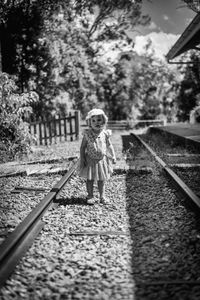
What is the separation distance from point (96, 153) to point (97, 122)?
0.40 metres

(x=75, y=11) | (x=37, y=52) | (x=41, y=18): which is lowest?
(x=37, y=52)

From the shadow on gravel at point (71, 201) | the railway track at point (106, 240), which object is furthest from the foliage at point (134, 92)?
the railway track at point (106, 240)

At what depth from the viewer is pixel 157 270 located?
2527mm

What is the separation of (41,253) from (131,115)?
A: 3072cm

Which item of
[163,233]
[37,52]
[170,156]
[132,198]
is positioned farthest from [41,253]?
[37,52]

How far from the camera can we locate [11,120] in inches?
346

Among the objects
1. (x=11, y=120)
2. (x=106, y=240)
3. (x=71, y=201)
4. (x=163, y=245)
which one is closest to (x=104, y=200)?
(x=71, y=201)

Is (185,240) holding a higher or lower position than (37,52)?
lower

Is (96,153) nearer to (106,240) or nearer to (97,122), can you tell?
(97,122)

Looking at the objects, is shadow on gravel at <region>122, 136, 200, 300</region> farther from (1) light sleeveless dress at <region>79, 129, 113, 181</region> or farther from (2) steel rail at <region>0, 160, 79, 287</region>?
(2) steel rail at <region>0, 160, 79, 287</region>

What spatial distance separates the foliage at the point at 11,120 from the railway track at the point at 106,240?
4.23 metres

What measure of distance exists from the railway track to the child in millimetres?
332

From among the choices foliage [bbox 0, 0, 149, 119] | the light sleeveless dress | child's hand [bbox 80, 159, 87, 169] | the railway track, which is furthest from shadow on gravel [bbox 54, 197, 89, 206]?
foliage [bbox 0, 0, 149, 119]

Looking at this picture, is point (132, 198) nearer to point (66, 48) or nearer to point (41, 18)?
point (41, 18)
